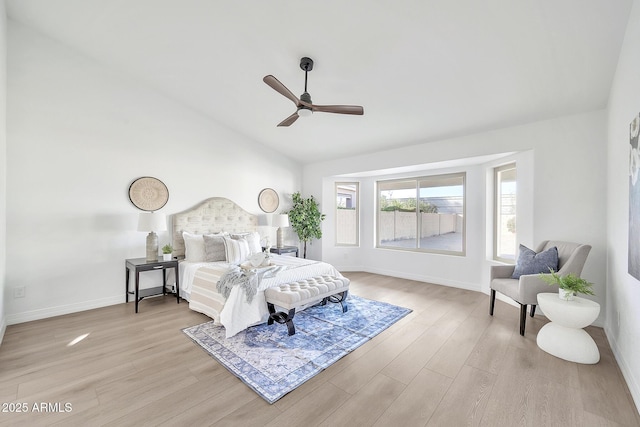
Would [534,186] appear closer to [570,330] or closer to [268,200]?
[570,330]

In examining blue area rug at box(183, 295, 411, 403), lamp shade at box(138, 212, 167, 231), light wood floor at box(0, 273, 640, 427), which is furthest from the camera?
lamp shade at box(138, 212, 167, 231)

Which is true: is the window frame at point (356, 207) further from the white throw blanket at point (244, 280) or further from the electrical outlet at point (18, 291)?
the electrical outlet at point (18, 291)

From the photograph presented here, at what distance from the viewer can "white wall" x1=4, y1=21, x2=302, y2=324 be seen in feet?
10.9

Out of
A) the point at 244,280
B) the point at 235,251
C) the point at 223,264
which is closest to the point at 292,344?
the point at 244,280

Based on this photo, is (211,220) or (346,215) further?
(346,215)

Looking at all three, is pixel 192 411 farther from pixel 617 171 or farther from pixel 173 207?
pixel 617 171

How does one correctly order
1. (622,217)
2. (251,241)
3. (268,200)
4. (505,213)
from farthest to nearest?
1. (268,200)
2. (251,241)
3. (505,213)
4. (622,217)

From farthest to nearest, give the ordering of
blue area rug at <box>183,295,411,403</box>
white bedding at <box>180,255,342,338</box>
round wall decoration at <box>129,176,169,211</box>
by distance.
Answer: round wall decoration at <box>129,176,169,211</box>, white bedding at <box>180,255,342,338</box>, blue area rug at <box>183,295,411,403</box>

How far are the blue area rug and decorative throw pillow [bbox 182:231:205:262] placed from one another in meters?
1.28

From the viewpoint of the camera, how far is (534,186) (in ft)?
12.1

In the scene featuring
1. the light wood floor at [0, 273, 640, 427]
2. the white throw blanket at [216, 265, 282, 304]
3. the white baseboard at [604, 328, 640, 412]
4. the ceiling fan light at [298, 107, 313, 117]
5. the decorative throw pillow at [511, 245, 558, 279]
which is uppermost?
the ceiling fan light at [298, 107, 313, 117]

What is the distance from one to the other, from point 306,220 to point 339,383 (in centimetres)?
405

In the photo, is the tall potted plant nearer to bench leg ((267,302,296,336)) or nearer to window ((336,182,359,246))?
window ((336,182,359,246))

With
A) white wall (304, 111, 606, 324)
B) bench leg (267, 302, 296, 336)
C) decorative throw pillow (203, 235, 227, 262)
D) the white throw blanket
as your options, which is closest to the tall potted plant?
white wall (304, 111, 606, 324)
